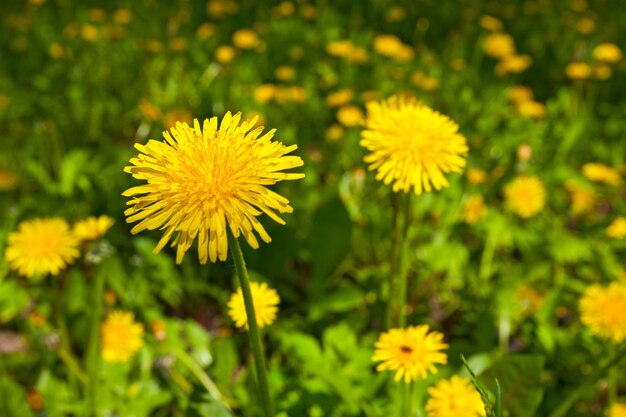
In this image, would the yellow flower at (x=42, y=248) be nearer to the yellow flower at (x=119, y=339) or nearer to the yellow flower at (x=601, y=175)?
the yellow flower at (x=119, y=339)

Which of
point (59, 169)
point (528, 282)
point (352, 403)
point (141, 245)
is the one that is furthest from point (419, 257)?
point (59, 169)

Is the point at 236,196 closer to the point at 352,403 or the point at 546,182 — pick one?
the point at 352,403

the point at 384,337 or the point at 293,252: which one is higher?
the point at 293,252

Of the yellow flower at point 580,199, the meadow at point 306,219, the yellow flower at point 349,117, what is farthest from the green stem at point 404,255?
the yellow flower at point 580,199

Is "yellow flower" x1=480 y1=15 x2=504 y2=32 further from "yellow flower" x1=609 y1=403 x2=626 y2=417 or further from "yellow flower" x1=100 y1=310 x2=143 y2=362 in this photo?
"yellow flower" x1=100 y1=310 x2=143 y2=362

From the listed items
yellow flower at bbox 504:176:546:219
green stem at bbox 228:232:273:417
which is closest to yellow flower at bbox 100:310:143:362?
green stem at bbox 228:232:273:417

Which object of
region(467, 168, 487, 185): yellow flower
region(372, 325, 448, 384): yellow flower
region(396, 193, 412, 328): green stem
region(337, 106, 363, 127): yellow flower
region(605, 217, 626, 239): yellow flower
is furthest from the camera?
region(337, 106, 363, 127): yellow flower
